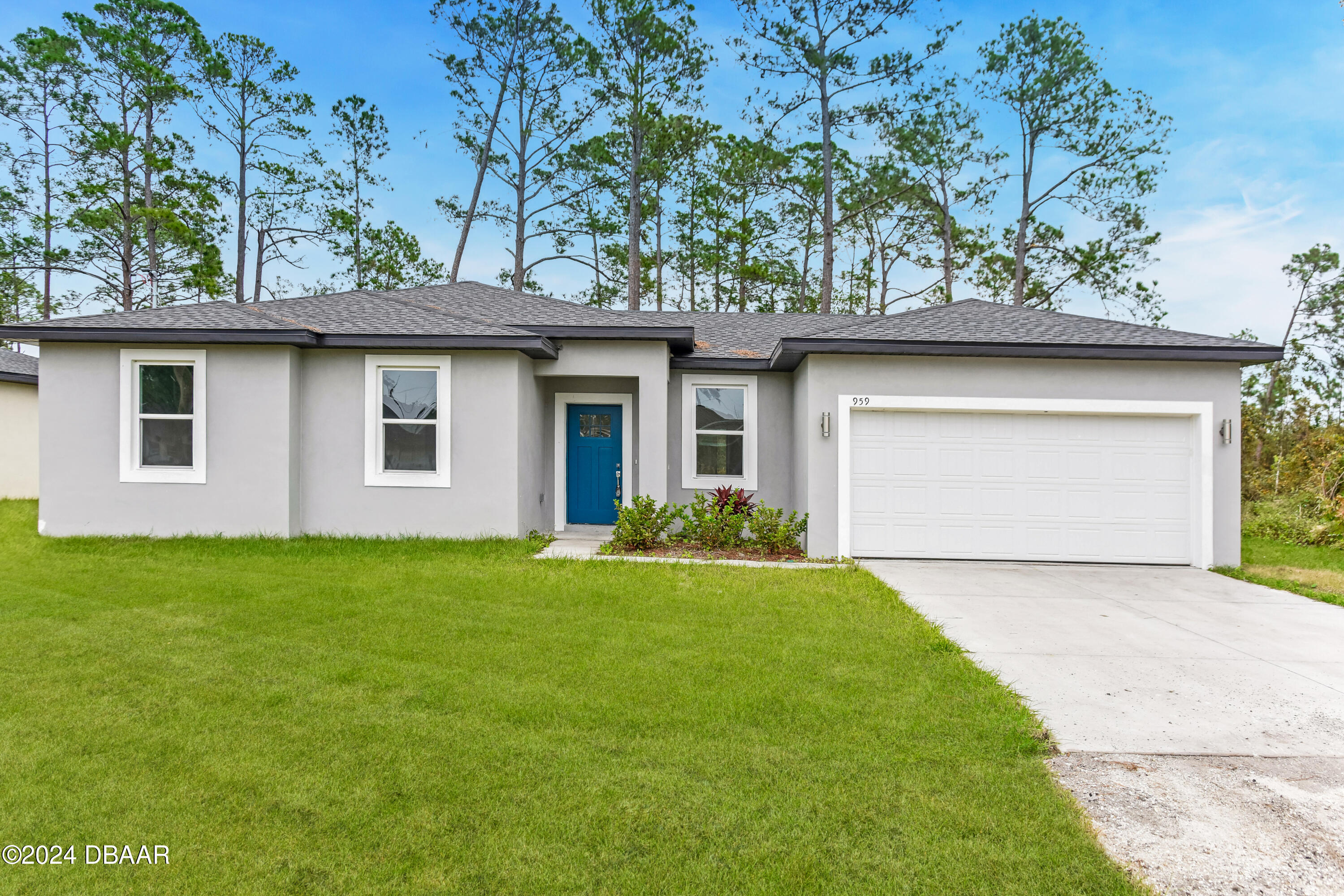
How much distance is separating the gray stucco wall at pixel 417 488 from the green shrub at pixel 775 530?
10.7 ft

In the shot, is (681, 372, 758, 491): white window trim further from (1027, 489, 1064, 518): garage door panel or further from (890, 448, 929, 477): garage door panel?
(1027, 489, 1064, 518): garage door panel

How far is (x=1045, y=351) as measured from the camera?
8555 mm

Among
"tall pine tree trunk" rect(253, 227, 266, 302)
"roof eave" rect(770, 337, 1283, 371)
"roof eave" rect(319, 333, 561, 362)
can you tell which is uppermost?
"tall pine tree trunk" rect(253, 227, 266, 302)

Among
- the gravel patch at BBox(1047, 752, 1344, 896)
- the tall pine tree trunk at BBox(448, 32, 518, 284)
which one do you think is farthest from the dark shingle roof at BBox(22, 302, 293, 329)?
the tall pine tree trunk at BBox(448, 32, 518, 284)

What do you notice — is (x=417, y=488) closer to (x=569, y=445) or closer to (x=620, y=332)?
A: (x=569, y=445)

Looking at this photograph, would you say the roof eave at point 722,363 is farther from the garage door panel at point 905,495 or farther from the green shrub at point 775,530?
the garage door panel at point 905,495

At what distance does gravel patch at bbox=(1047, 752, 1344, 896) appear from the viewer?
232cm

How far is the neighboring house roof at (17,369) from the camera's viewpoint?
1387 centimetres

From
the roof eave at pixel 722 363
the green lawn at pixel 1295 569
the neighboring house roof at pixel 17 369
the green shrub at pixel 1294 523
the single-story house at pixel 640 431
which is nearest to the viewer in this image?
the green lawn at pixel 1295 569

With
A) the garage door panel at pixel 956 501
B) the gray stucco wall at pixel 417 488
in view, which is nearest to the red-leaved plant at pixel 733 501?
the garage door panel at pixel 956 501

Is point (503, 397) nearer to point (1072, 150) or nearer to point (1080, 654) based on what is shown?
point (1080, 654)

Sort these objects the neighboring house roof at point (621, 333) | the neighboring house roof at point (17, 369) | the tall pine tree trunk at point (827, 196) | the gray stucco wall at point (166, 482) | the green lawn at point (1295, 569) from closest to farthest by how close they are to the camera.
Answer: the green lawn at point (1295, 569), the neighboring house roof at point (621, 333), the gray stucco wall at point (166, 482), the neighboring house roof at point (17, 369), the tall pine tree trunk at point (827, 196)

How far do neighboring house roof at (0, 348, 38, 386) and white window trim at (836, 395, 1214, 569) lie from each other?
16.7m

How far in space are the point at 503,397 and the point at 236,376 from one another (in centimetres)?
352
